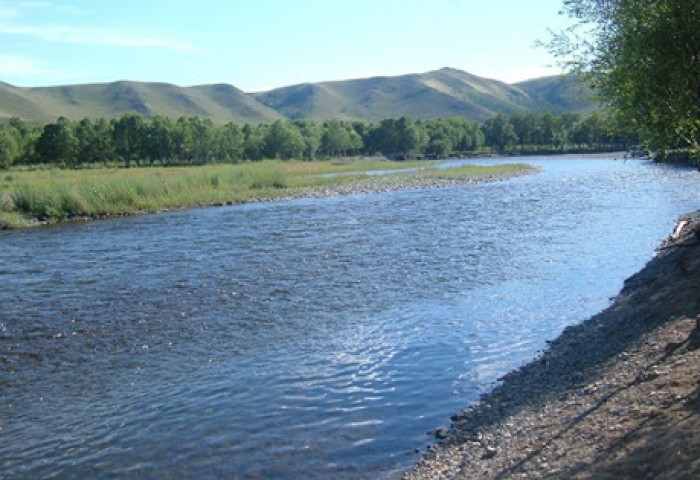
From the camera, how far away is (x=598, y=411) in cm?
973

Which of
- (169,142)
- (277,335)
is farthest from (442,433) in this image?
(169,142)

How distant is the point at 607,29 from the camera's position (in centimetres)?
1433

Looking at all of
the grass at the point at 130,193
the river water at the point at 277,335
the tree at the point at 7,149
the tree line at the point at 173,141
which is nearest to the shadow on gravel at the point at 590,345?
the river water at the point at 277,335

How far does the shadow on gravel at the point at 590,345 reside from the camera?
1152 cm

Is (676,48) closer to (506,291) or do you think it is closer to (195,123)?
(506,291)

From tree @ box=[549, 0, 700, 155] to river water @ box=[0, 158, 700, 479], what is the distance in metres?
6.19

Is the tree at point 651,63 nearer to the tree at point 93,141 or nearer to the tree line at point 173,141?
the tree line at point 173,141

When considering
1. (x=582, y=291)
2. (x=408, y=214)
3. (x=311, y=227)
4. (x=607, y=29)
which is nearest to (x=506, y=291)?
(x=582, y=291)

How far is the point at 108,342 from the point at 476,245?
66.2 feet

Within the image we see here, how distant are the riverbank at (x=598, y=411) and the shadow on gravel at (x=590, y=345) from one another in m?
0.04

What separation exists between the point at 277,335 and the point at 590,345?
880 cm

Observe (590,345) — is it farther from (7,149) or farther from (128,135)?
(128,135)

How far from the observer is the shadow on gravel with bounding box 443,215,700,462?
11523 millimetres

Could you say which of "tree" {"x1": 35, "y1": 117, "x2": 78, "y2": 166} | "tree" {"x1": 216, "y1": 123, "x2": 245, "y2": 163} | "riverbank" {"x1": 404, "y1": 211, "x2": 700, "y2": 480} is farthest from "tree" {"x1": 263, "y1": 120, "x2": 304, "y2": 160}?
"riverbank" {"x1": 404, "y1": 211, "x2": 700, "y2": 480}
